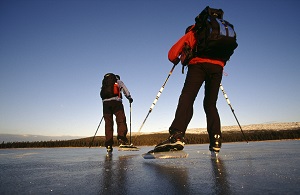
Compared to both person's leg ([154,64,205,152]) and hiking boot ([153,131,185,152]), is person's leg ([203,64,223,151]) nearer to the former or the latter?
person's leg ([154,64,205,152])

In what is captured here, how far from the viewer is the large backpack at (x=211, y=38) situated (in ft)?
Answer: 12.0

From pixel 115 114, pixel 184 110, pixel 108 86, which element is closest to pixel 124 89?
pixel 108 86

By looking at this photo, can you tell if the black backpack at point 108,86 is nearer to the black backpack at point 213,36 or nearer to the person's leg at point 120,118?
the person's leg at point 120,118

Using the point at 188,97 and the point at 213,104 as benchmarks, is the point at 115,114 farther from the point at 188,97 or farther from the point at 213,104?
the point at 188,97

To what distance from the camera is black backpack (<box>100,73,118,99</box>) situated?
7445 millimetres

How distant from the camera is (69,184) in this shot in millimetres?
1936

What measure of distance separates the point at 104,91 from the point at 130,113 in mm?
1786

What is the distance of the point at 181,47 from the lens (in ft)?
13.0

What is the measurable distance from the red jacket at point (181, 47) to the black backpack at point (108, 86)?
3.71m

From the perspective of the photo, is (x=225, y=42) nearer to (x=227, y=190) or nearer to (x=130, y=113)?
(x=227, y=190)

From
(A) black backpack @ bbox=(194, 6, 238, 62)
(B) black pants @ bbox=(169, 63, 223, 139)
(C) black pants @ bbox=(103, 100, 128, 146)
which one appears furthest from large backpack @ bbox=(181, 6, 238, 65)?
(C) black pants @ bbox=(103, 100, 128, 146)

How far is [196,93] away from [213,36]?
96 cm

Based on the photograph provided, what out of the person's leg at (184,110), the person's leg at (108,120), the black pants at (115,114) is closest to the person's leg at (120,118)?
the black pants at (115,114)

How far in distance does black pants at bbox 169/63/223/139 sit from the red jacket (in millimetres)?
70
